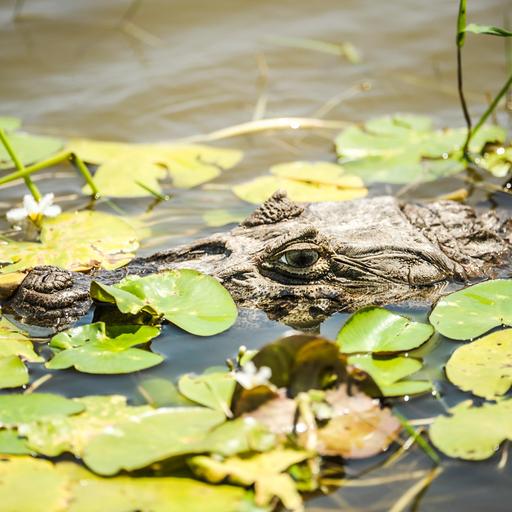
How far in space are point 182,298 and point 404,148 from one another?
2757 millimetres

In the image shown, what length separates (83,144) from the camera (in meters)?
6.13

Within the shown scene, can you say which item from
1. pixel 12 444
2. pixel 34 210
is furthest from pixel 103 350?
pixel 34 210

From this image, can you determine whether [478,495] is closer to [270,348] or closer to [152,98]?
[270,348]

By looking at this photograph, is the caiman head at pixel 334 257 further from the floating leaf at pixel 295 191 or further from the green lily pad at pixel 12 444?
the green lily pad at pixel 12 444

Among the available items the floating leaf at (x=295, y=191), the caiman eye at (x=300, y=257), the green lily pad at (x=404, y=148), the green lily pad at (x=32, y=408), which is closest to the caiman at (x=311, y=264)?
the caiman eye at (x=300, y=257)

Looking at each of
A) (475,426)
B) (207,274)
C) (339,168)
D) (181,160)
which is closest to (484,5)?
(339,168)

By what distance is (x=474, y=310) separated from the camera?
3.91 metres

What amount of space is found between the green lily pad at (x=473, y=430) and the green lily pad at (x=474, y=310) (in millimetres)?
554

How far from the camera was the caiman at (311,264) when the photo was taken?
3969mm

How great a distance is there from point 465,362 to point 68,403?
1701mm

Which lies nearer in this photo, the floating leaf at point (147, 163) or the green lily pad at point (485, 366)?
the green lily pad at point (485, 366)

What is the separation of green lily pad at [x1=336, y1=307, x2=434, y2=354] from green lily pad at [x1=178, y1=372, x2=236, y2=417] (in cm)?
56

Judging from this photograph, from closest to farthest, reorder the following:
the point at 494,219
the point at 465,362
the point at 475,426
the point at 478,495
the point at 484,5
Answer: the point at 478,495 → the point at 475,426 → the point at 465,362 → the point at 494,219 → the point at 484,5

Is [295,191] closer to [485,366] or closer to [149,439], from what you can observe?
[485,366]
